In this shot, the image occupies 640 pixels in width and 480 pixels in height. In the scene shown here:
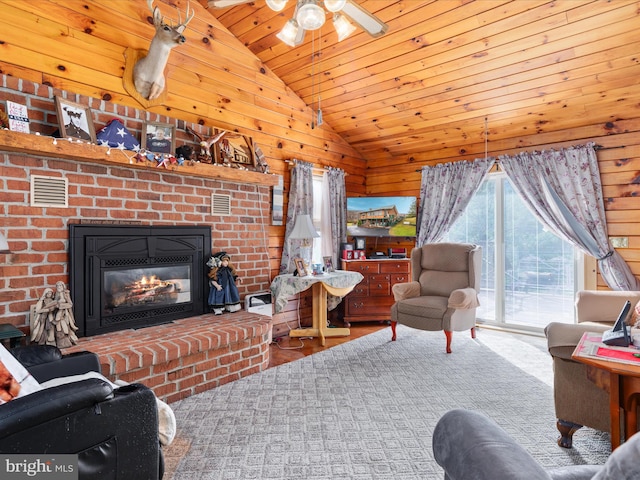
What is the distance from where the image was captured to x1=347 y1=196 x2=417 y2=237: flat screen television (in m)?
4.84

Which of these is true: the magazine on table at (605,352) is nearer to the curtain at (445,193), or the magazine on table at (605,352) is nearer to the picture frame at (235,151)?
the curtain at (445,193)

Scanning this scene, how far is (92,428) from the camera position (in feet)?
4.08

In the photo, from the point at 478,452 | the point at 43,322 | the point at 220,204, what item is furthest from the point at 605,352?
the point at 43,322

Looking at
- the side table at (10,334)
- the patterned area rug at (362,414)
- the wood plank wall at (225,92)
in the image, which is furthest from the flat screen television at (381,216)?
the side table at (10,334)

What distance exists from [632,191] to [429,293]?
2093 millimetres

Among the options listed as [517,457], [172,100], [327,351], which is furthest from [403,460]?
[172,100]

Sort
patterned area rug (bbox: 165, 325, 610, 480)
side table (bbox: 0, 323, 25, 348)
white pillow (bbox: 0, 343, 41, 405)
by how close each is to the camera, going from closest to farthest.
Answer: white pillow (bbox: 0, 343, 41, 405) → patterned area rug (bbox: 165, 325, 610, 480) → side table (bbox: 0, 323, 25, 348)

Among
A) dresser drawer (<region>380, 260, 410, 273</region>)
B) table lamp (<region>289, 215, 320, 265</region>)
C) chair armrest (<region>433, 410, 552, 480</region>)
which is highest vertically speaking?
table lamp (<region>289, 215, 320, 265</region>)

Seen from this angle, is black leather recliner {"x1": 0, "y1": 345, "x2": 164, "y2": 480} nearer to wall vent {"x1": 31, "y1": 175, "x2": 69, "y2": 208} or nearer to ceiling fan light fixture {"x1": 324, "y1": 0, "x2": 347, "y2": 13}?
wall vent {"x1": 31, "y1": 175, "x2": 69, "y2": 208}

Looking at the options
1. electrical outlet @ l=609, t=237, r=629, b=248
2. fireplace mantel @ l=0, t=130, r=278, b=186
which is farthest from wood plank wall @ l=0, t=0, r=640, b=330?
fireplace mantel @ l=0, t=130, r=278, b=186

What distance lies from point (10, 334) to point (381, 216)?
12.8ft

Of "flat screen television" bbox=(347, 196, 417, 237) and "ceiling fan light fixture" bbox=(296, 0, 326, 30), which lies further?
"flat screen television" bbox=(347, 196, 417, 237)

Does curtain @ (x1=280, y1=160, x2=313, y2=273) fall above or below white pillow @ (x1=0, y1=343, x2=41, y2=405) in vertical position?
above

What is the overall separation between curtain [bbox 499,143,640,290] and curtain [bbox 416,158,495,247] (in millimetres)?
437
